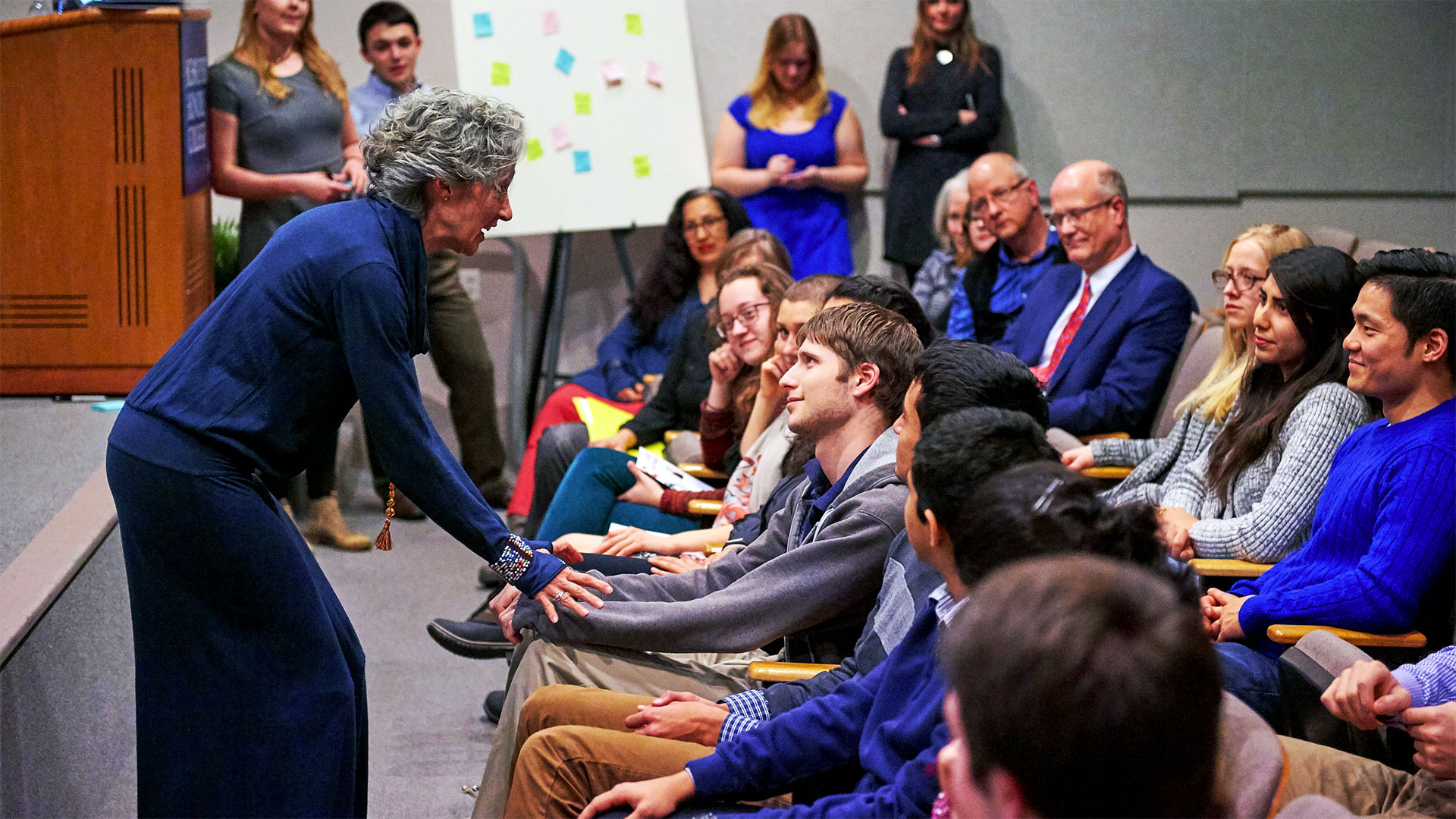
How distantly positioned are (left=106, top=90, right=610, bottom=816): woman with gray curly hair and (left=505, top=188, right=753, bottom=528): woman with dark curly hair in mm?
2240

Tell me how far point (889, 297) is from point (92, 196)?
7.98 ft

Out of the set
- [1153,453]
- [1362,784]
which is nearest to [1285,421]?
[1153,453]

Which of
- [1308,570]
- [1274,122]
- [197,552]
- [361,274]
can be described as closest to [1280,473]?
[1308,570]

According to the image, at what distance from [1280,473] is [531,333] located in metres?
3.64

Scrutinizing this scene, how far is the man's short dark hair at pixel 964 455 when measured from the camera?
136 cm

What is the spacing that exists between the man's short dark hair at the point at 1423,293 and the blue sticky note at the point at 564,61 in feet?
10.9

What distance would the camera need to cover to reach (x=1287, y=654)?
181cm

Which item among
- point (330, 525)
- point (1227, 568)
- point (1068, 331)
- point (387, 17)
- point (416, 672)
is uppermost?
point (387, 17)

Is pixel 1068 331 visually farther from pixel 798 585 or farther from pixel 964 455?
pixel 964 455

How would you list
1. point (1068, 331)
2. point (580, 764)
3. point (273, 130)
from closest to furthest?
1. point (580, 764)
2. point (1068, 331)
3. point (273, 130)

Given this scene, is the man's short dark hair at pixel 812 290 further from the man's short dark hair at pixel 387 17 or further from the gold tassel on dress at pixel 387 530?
the man's short dark hair at pixel 387 17

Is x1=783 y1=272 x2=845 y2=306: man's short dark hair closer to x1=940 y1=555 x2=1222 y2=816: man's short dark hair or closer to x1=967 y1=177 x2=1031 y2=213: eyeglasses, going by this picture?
x1=967 y1=177 x2=1031 y2=213: eyeglasses

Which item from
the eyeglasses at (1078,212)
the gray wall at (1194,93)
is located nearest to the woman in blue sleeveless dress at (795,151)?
the gray wall at (1194,93)

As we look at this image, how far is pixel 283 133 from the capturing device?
4012mm
